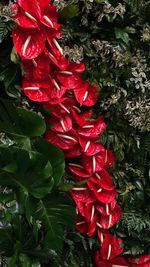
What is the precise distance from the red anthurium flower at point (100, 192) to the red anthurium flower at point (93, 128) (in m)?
0.19

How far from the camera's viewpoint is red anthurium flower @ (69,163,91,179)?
1932 millimetres

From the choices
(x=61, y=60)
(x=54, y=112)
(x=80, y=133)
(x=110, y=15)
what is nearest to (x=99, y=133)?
(x=80, y=133)

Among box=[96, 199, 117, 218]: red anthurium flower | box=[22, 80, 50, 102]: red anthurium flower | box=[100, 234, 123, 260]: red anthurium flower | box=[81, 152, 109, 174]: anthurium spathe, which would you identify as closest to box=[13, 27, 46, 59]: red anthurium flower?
box=[22, 80, 50, 102]: red anthurium flower

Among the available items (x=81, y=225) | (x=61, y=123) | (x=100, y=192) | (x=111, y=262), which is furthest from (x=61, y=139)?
(x=111, y=262)

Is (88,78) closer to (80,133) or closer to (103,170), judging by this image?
(80,133)

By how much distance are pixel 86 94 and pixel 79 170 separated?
1.00 ft

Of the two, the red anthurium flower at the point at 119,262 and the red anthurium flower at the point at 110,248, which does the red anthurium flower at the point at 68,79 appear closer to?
the red anthurium flower at the point at 110,248

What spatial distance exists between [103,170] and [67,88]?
38cm

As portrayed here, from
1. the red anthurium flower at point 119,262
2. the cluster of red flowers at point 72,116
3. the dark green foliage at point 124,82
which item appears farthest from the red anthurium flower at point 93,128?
the red anthurium flower at point 119,262

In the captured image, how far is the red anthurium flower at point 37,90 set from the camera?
176cm

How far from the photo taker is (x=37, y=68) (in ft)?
5.77

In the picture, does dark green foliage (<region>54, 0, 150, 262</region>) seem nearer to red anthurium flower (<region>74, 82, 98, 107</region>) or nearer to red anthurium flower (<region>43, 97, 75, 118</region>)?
red anthurium flower (<region>74, 82, 98, 107</region>)

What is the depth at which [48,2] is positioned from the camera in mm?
1730

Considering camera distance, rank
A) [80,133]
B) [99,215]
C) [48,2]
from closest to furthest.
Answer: [48,2]
[80,133]
[99,215]
